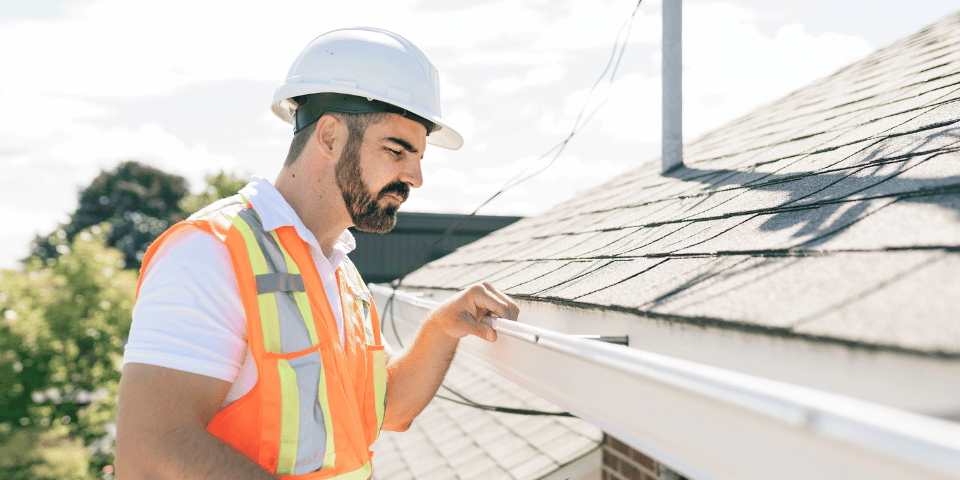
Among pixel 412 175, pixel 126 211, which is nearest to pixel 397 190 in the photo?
pixel 412 175

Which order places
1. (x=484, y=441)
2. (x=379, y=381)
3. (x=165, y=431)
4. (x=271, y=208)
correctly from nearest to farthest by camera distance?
(x=165, y=431) < (x=271, y=208) < (x=379, y=381) < (x=484, y=441)

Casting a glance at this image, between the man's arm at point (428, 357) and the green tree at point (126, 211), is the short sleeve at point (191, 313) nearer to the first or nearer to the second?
the man's arm at point (428, 357)

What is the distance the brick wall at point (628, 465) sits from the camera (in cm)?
341

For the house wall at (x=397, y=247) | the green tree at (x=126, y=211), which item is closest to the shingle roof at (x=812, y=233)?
the house wall at (x=397, y=247)

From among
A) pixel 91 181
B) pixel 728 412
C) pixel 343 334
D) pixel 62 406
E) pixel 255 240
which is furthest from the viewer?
pixel 91 181

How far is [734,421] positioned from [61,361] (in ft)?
44.3

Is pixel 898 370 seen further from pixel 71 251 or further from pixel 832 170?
pixel 71 251

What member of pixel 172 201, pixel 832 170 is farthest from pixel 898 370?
pixel 172 201

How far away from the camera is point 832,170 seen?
2061mm

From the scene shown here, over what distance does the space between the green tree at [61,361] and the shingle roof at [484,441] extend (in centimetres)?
749

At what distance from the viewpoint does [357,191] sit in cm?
212

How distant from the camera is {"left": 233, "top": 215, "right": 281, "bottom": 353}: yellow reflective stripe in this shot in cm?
164

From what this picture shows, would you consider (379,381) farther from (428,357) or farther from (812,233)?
(812,233)

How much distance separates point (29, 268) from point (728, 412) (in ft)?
50.7
